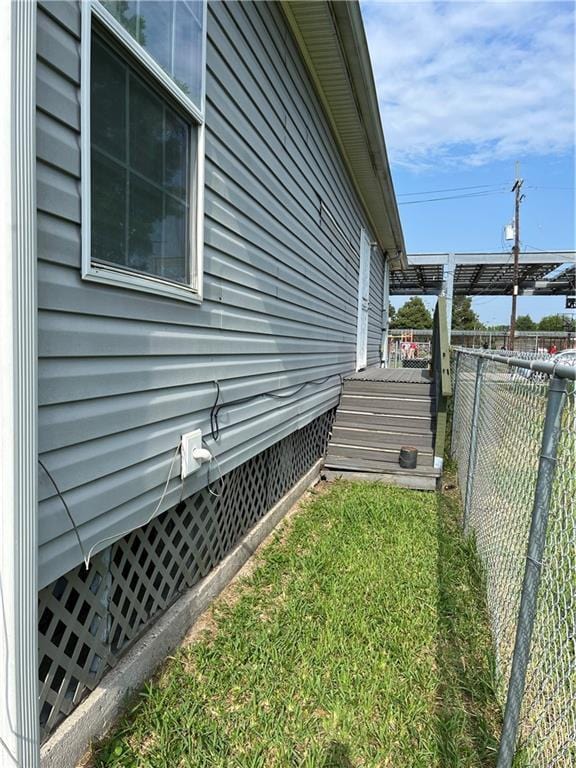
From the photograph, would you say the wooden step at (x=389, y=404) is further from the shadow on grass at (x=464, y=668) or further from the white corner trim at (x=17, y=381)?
the white corner trim at (x=17, y=381)

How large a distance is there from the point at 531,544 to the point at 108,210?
75.9 inches

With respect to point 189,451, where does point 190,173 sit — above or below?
above

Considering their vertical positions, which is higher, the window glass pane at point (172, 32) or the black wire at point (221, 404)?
the window glass pane at point (172, 32)

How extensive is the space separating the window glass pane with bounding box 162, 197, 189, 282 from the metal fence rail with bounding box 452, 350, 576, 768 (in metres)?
1.65

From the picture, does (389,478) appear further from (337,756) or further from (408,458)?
(337,756)

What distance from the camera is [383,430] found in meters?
6.53

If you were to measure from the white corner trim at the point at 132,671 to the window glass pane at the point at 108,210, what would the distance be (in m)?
1.72

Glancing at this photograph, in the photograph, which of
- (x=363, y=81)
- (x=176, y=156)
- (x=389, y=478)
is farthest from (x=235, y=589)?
(x=363, y=81)

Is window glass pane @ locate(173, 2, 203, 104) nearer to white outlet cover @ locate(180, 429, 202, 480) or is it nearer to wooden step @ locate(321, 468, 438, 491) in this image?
white outlet cover @ locate(180, 429, 202, 480)

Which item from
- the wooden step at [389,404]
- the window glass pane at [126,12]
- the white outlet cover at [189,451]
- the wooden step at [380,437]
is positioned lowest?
the wooden step at [380,437]

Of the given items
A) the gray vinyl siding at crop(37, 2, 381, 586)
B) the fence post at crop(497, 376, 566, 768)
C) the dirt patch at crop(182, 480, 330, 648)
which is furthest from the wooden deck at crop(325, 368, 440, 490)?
the fence post at crop(497, 376, 566, 768)

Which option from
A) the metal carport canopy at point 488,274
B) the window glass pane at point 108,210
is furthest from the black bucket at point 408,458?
the metal carport canopy at point 488,274

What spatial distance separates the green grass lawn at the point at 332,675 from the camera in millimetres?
1945

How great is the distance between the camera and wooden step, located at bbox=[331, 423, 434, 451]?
623 cm
